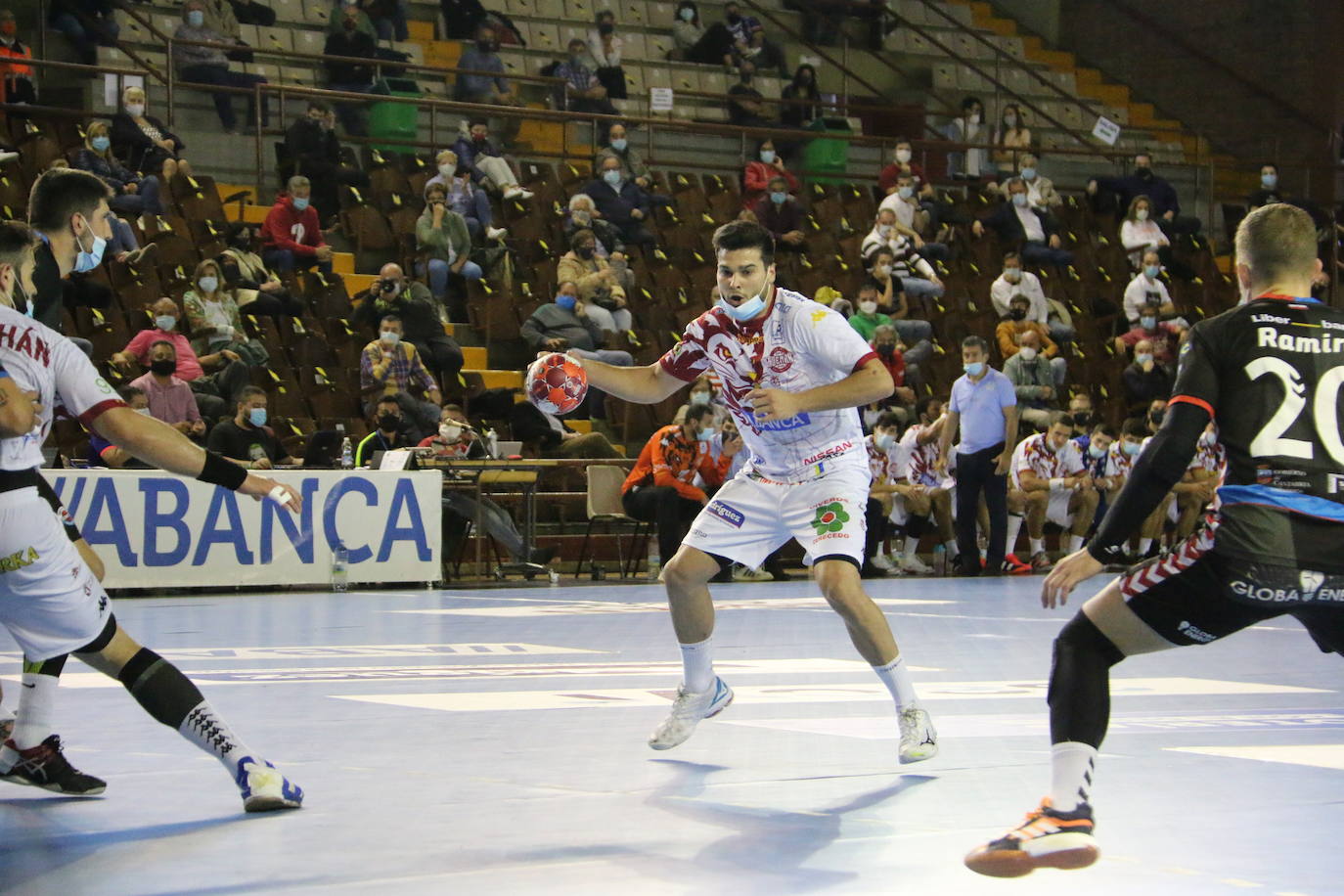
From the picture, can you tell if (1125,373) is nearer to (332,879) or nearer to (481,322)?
(481,322)

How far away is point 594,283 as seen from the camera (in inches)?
784

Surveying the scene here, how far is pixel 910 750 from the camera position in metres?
6.26

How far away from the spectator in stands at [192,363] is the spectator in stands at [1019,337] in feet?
32.4

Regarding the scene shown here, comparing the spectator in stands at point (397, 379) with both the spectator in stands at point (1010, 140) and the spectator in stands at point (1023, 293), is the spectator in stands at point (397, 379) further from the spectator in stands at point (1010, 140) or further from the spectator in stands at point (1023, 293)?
the spectator in stands at point (1010, 140)

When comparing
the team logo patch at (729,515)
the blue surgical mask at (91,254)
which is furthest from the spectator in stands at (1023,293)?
the blue surgical mask at (91,254)

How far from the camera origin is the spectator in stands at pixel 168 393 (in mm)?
15828

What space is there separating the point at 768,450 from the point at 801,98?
19710mm

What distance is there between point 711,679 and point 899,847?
218cm

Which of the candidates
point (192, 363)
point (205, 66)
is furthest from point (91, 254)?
point (205, 66)

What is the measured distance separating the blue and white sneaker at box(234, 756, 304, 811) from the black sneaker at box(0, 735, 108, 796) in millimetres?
642

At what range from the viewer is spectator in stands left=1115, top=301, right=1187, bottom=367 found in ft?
77.8

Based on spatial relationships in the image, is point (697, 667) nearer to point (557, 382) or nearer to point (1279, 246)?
point (557, 382)

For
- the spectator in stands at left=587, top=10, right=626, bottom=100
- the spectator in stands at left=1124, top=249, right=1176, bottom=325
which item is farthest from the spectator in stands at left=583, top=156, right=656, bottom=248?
the spectator in stands at left=1124, top=249, right=1176, bottom=325

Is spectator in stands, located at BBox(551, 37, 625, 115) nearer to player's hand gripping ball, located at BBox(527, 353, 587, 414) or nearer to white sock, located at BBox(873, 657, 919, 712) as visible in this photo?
player's hand gripping ball, located at BBox(527, 353, 587, 414)
